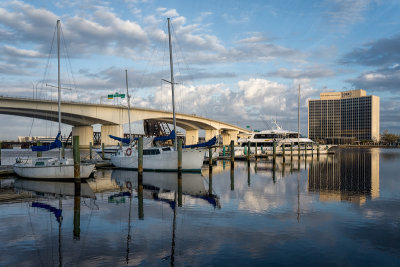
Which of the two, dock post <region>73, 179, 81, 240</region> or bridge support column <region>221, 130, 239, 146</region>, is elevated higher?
bridge support column <region>221, 130, 239, 146</region>

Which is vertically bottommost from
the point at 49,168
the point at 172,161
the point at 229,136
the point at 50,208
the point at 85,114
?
Result: the point at 50,208

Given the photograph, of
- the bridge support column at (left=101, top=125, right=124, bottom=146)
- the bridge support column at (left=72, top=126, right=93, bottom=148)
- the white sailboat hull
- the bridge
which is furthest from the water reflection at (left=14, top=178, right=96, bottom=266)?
the bridge support column at (left=72, top=126, right=93, bottom=148)

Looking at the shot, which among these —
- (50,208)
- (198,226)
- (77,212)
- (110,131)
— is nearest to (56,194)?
(50,208)

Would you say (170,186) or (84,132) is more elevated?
(84,132)

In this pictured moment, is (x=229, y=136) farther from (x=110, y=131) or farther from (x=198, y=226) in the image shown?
(x=198, y=226)

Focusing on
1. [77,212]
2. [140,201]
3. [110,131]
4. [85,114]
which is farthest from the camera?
[110,131]

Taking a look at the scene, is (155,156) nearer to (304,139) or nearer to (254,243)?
(254,243)

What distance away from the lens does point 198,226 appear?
1272cm

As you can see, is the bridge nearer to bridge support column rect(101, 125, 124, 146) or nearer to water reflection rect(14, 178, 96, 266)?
bridge support column rect(101, 125, 124, 146)

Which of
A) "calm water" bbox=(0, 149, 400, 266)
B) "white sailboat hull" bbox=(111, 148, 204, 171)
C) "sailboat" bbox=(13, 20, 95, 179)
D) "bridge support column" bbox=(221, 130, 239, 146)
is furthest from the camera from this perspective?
"bridge support column" bbox=(221, 130, 239, 146)

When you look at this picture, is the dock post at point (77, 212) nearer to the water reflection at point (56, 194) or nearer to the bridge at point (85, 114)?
the water reflection at point (56, 194)

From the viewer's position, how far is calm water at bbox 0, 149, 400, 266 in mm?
9477

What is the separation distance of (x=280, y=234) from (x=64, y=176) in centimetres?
1805

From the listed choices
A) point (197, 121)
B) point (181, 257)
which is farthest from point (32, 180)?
point (197, 121)
